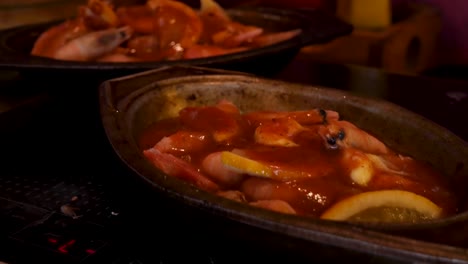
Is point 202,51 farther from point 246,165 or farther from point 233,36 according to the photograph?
point 246,165

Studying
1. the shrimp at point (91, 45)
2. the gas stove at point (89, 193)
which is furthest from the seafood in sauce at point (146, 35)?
the gas stove at point (89, 193)

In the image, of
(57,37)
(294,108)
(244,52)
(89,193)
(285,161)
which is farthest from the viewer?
(57,37)

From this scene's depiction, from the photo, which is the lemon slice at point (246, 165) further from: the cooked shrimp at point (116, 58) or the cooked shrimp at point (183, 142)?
the cooked shrimp at point (116, 58)

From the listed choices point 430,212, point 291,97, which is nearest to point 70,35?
point 291,97

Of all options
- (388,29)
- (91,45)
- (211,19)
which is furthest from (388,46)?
(91,45)

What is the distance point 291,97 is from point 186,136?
33 cm

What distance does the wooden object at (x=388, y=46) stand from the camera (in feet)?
9.61


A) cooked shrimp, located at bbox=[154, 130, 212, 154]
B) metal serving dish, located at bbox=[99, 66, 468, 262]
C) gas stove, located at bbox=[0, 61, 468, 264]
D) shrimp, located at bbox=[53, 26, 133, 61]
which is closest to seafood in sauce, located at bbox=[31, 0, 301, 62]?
A: shrimp, located at bbox=[53, 26, 133, 61]

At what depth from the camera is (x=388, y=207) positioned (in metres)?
0.96

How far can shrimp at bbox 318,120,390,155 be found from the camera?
1.12 meters

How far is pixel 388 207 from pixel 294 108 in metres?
0.48

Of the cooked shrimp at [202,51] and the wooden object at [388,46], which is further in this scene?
the wooden object at [388,46]

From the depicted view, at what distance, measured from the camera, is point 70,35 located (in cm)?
192

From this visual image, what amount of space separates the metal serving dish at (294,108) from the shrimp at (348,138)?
85mm
